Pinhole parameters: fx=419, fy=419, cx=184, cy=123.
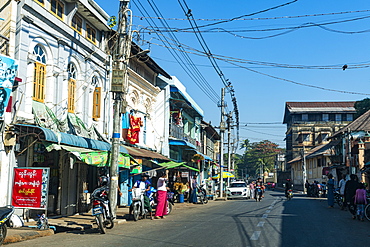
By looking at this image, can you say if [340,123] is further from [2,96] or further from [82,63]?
[2,96]

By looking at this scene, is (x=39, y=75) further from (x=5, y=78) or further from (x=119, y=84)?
(x=119, y=84)

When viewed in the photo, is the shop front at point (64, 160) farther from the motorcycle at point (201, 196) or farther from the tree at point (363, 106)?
the tree at point (363, 106)

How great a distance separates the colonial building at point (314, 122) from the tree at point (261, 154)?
23.9m

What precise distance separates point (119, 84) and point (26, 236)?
21.2ft

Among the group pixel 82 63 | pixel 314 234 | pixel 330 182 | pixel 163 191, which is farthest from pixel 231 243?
pixel 330 182

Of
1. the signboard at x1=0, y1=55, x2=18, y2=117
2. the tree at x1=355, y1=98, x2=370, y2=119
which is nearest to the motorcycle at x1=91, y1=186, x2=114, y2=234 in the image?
the signboard at x1=0, y1=55, x2=18, y2=117

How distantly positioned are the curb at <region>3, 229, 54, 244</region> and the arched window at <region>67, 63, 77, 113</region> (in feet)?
21.2

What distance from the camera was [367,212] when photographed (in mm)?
15492

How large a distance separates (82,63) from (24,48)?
179 inches

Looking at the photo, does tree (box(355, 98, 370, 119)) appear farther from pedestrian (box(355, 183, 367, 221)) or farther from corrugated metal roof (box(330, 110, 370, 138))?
pedestrian (box(355, 183, 367, 221))

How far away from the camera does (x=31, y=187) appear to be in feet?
40.9

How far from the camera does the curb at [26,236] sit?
10372mm

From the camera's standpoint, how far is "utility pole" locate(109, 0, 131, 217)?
15117 mm

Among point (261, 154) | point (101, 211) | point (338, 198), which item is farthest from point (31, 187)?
point (261, 154)
